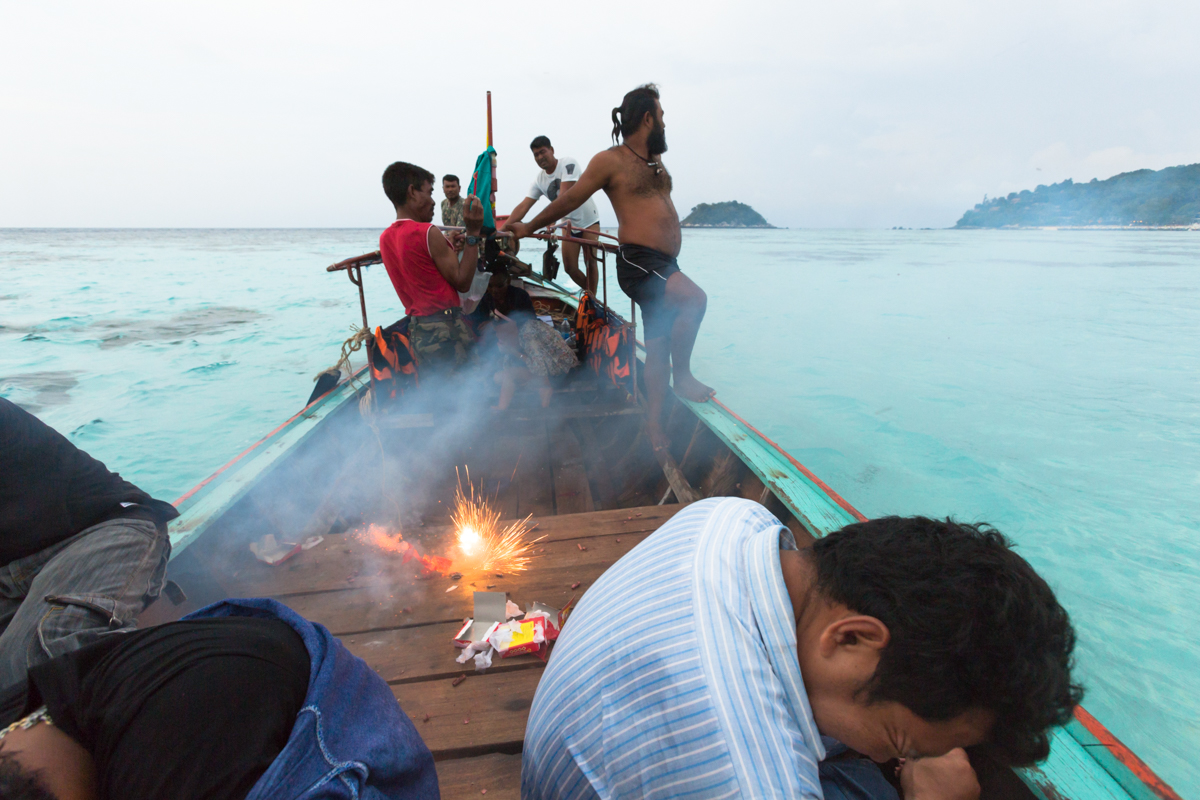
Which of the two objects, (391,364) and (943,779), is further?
(391,364)

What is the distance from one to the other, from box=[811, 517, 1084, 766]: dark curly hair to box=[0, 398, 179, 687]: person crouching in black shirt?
6.91ft

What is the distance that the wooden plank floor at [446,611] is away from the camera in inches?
65.3

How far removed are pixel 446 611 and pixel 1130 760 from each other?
2039 millimetres

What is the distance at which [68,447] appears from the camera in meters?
1.97

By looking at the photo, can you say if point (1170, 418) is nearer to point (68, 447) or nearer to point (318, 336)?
point (68, 447)

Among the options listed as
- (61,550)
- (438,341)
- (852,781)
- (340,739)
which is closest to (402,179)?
(438,341)

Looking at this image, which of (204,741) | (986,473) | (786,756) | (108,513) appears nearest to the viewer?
(204,741)

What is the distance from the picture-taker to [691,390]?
4.26 meters

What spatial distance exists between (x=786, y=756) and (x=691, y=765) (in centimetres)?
15

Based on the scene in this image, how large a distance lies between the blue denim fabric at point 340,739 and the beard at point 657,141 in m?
3.50

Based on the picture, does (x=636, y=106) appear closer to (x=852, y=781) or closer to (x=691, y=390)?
(x=691, y=390)

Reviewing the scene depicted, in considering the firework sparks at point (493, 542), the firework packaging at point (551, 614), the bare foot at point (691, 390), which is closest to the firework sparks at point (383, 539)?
the firework sparks at point (493, 542)

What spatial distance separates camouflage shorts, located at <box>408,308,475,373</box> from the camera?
4.32 meters

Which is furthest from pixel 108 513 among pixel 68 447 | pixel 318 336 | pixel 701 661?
pixel 318 336
